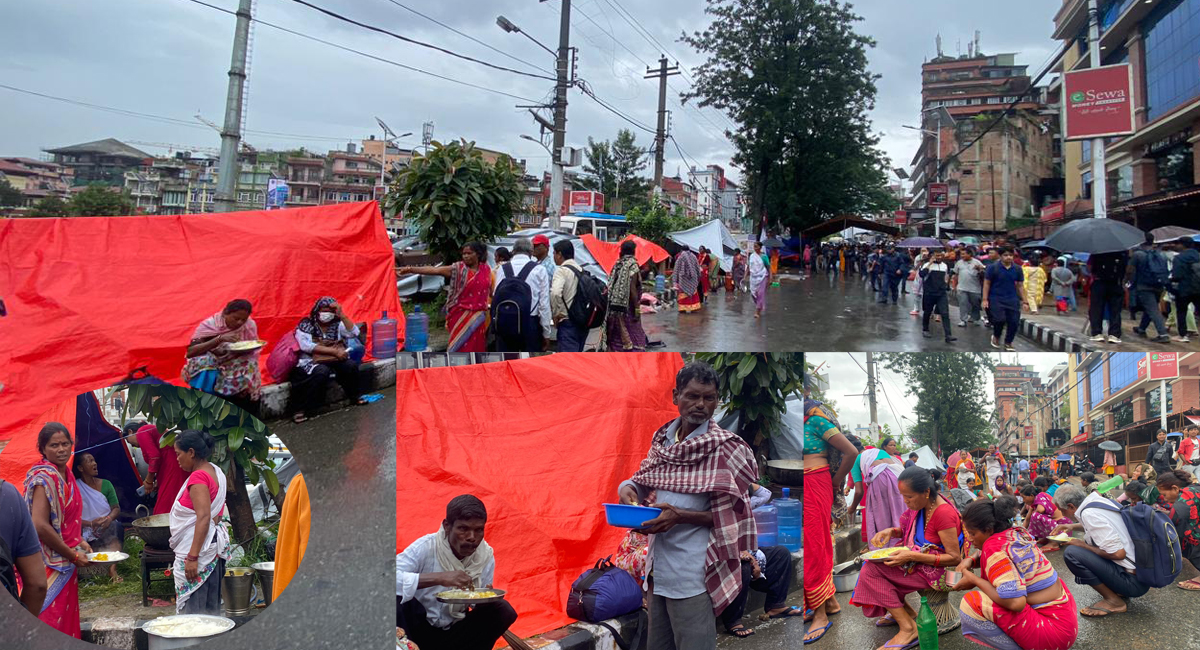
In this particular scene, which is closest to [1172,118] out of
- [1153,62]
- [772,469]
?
[1153,62]

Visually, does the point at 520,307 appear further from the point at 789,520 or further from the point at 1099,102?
the point at 1099,102

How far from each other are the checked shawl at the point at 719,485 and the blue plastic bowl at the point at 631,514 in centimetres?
10

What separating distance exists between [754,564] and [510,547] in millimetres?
878

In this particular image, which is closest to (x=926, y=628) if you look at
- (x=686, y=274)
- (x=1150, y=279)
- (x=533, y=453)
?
(x=533, y=453)

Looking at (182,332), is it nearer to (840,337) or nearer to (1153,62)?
(840,337)

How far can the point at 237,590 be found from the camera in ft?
8.91

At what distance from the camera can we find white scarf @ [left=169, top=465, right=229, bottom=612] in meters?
2.69

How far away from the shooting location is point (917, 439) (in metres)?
2.65

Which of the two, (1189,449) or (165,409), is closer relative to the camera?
(1189,449)

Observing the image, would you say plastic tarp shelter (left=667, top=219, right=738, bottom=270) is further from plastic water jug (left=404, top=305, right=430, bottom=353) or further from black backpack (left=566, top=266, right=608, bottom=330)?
black backpack (left=566, top=266, right=608, bottom=330)

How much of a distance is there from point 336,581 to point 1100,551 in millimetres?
3089

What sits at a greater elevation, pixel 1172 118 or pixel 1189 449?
pixel 1172 118

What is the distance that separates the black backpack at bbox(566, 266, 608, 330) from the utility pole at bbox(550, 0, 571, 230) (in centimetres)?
275

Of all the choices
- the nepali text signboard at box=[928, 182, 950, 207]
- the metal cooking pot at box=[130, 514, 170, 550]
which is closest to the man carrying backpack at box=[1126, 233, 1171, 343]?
the nepali text signboard at box=[928, 182, 950, 207]
